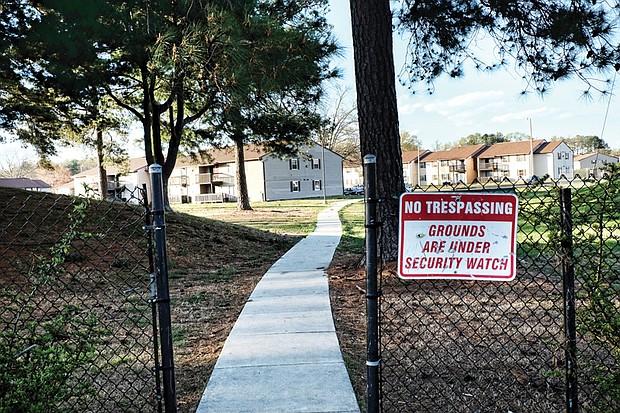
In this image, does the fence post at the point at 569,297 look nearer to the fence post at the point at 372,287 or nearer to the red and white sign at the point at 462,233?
the red and white sign at the point at 462,233

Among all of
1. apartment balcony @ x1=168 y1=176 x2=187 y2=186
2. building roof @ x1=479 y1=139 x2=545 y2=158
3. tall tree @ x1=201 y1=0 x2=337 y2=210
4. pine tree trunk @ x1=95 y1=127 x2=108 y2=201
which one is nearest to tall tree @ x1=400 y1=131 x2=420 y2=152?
building roof @ x1=479 y1=139 x2=545 y2=158

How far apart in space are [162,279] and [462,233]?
1.69 m

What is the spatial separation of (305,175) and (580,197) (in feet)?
181

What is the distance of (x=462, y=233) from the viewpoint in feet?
9.63

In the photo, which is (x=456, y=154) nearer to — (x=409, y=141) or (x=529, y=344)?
(x=409, y=141)

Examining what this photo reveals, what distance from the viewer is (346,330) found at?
5.43m

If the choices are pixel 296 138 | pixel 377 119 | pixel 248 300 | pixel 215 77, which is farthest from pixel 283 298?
pixel 296 138

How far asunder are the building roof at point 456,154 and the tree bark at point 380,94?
73746mm

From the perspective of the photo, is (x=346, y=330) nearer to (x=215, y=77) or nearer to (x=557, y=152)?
(x=215, y=77)

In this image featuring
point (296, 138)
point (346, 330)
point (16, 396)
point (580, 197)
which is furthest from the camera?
point (296, 138)

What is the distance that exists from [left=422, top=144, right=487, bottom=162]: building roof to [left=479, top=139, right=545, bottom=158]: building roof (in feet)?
4.38

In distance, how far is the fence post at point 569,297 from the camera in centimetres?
299

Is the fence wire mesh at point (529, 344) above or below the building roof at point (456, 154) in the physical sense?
below

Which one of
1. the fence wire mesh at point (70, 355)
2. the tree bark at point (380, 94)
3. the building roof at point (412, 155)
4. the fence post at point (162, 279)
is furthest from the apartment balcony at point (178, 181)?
the fence post at point (162, 279)
